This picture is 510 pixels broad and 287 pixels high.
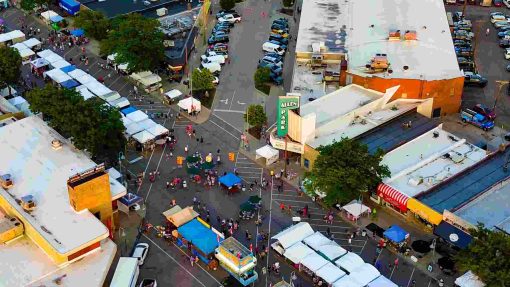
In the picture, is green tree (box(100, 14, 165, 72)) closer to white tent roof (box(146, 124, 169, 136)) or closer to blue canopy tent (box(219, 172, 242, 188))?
white tent roof (box(146, 124, 169, 136))

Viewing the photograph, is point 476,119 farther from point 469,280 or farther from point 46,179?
point 46,179

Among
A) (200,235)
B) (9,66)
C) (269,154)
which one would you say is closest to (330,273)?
(200,235)

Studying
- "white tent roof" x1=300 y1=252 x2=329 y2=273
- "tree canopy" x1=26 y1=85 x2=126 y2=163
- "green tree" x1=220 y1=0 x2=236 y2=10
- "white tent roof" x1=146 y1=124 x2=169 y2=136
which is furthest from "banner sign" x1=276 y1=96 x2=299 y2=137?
"green tree" x1=220 y1=0 x2=236 y2=10

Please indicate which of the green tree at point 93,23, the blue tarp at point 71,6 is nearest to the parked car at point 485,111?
the green tree at point 93,23

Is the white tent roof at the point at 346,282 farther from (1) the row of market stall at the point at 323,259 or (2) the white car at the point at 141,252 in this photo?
(2) the white car at the point at 141,252

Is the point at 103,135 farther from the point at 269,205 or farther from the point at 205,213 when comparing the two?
the point at 269,205
